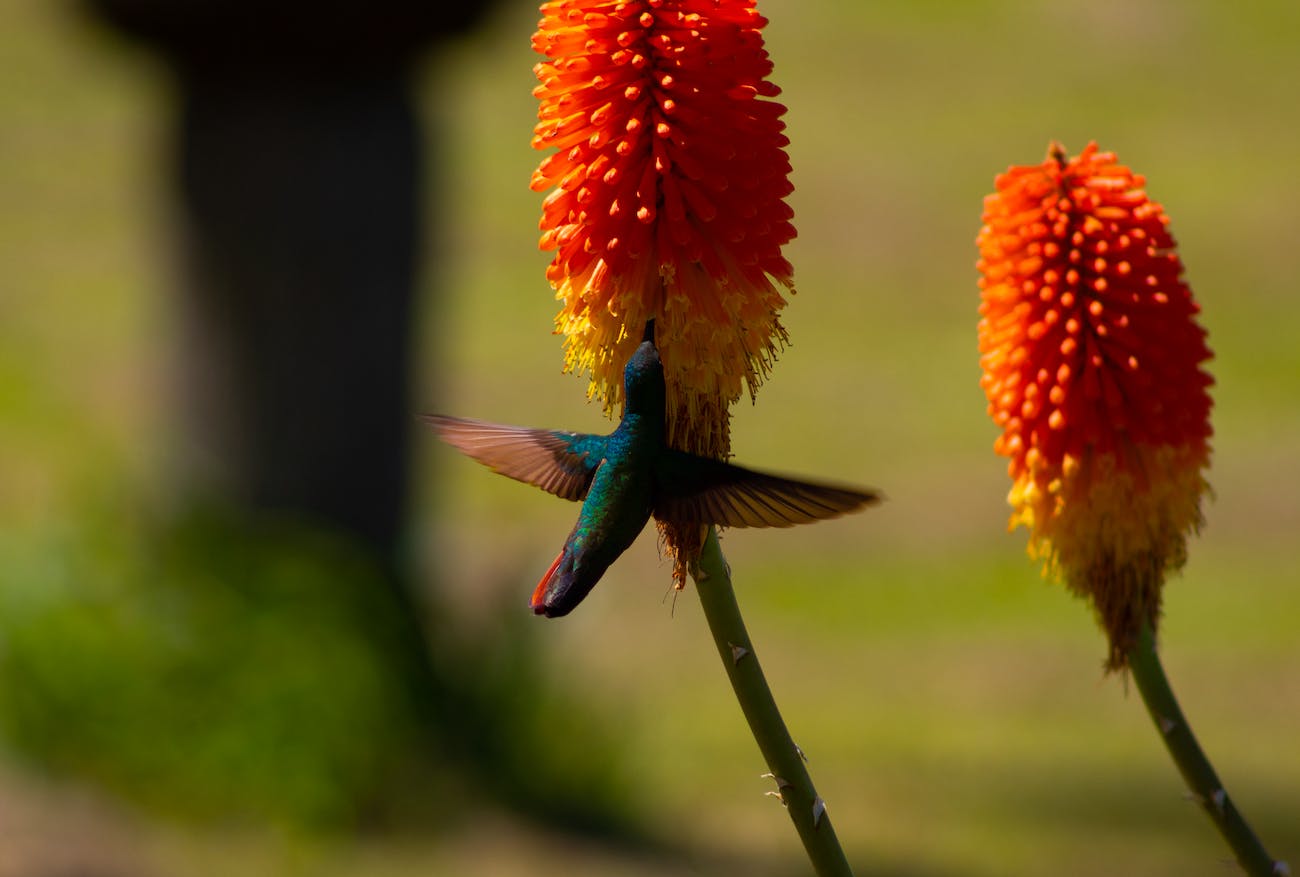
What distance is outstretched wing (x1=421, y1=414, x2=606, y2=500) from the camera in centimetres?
Answer: 252

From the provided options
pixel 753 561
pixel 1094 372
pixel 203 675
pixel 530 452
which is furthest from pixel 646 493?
pixel 753 561

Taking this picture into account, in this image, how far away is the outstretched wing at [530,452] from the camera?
252 centimetres

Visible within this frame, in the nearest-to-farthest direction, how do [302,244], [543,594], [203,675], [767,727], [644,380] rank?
[767,727]
[644,380]
[543,594]
[203,675]
[302,244]

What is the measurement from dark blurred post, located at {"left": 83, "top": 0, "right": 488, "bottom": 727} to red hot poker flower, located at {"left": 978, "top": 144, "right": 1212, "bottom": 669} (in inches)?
283

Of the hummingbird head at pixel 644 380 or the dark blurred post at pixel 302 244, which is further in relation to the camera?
the dark blurred post at pixel 302 244

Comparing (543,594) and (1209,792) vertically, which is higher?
(543,594)

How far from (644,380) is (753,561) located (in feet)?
40.1

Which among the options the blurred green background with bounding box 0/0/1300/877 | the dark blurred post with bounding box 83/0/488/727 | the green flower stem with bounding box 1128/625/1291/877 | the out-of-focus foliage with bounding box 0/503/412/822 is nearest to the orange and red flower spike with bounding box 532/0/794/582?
the green flower stem with bounding box 1128/625/1291/877

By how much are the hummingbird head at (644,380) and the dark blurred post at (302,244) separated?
749 cm

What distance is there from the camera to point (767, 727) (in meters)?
2.12

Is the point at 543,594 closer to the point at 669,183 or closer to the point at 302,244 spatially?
the point at 669,183

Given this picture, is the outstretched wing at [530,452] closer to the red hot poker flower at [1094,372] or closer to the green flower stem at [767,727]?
the green flower stem at [767,727]

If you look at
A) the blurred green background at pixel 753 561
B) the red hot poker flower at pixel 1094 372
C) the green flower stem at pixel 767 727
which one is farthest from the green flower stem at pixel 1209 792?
the blurred green background at pixel 753 561

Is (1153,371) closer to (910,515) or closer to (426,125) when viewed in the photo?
(426,125)
